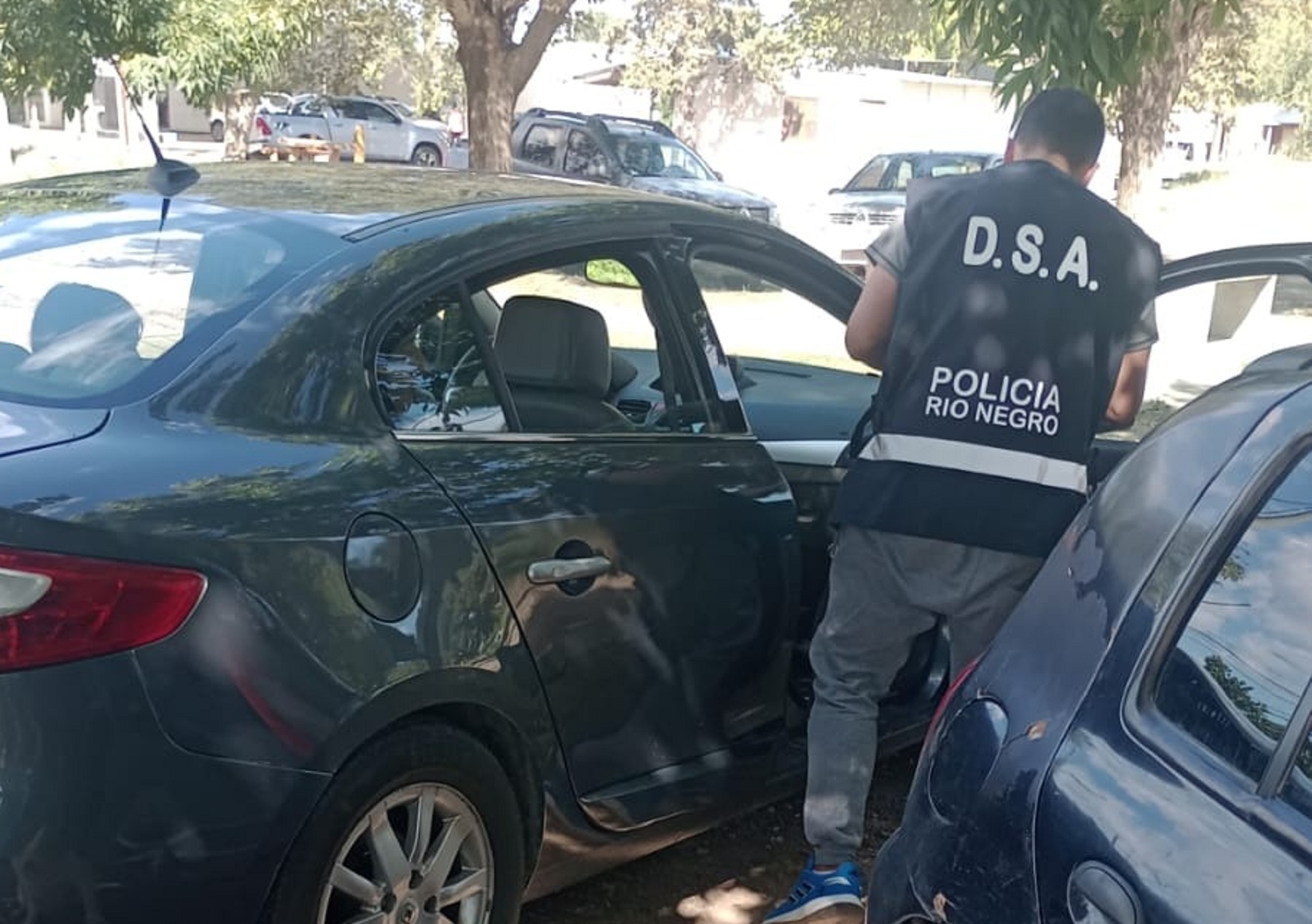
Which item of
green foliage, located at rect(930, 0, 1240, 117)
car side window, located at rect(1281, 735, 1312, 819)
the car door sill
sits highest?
Result: green foliage, located at rect(930, 0, 1240, 117)

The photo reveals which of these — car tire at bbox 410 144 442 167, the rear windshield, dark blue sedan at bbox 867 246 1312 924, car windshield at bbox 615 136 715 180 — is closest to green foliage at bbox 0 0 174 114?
car windshield at bbox 615 136 715 180

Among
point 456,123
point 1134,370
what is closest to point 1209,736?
point 1134,370

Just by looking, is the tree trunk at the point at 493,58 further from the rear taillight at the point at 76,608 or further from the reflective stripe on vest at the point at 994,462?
the rear taillight at the point at 76,608

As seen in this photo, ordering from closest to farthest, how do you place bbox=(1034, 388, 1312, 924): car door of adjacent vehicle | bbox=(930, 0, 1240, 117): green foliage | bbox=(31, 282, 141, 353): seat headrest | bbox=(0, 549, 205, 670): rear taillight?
bbox=(1034, 388, 1312, 924): car door of adjacent vehicle < bbox=(0, 549, 205, 670): rear taillight < bbox=(31, 282, 141, 353): seat headrest < bbox=(930, 0, 1240, 117): green foliage

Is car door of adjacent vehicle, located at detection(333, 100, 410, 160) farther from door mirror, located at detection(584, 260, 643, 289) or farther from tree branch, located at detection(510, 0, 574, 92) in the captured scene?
door mirror, located at detection(584, 260, 643, 289)

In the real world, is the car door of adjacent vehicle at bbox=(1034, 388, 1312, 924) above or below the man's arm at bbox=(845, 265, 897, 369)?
below

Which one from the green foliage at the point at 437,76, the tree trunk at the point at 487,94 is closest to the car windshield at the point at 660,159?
the tree trunk at the point at 487,94

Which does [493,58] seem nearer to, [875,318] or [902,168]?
A: [902,168]

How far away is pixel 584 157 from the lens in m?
18.4

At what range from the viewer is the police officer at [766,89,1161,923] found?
304 cm

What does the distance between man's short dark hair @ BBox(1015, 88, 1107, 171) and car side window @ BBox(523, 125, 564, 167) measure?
16.0 m

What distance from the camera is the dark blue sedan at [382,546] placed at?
7.21 feet

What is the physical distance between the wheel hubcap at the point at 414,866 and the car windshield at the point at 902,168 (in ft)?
52.5

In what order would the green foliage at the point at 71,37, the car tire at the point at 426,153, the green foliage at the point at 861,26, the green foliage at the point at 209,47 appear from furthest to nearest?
the car tire at the point at 426,153 < the green foliage at the point at 861,26 < the green foliage at the point at 209,47 < the green foliage at the point at 71,37
